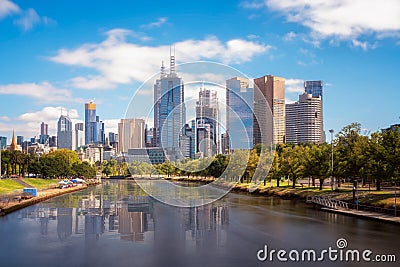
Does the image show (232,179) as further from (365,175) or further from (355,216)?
(355,216)

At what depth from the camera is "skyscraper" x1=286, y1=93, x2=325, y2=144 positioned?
185625 millimetres

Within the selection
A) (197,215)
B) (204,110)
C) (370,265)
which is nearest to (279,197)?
(204,110)

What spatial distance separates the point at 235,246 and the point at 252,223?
305 inches

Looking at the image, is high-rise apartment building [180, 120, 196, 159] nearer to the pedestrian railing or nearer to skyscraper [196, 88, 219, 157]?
skyscraper [196, 88, 219, 157]

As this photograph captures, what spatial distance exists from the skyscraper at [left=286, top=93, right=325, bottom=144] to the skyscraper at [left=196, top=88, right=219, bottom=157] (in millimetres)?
98557

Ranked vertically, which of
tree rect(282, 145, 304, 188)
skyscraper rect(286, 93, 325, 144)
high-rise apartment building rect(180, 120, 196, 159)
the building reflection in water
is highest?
skyscraper rect(286, 93, 325, 144)

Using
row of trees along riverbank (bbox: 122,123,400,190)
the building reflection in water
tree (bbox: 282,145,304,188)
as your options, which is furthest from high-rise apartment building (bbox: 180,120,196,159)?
the building reflection in water

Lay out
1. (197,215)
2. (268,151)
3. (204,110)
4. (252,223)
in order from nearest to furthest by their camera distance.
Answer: (252,223) → (197,215) → (204,110) → (268,151)

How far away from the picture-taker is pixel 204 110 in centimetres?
4778

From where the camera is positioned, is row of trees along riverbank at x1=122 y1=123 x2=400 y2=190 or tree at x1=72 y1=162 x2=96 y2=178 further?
tree at x1=72 y1=162 x2=96 y2=178

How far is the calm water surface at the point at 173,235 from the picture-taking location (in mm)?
18484

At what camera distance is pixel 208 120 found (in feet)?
200

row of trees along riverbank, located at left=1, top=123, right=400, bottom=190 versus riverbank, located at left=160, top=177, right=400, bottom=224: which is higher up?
row of trees along riverbank, located at left=1, top=123, right=400, bottom=190

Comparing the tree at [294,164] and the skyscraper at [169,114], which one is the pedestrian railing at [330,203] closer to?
the tree at [294,164]
